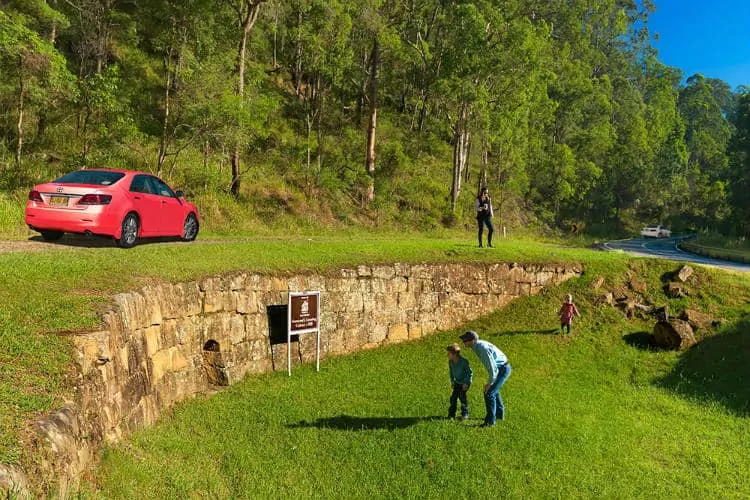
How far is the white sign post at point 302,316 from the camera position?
381 inches

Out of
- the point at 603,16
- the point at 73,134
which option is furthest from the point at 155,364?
the point at 603,16

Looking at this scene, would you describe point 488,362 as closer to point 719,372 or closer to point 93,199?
point 719,372

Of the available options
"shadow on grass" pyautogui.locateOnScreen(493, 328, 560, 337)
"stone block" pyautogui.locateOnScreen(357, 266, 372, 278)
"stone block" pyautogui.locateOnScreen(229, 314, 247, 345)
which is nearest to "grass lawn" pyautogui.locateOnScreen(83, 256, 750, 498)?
"shadow on grass" pyautogui.locateOnScreen(493, 328, 560, 337)

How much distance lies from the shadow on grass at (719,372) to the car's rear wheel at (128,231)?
1251cm

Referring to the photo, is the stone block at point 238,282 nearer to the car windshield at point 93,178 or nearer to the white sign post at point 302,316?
the white sign post at point 302,316

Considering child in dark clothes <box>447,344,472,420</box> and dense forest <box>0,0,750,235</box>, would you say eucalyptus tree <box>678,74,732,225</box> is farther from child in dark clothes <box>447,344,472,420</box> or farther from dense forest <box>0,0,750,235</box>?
child in dark clothes <box>447,344,472,420</box>

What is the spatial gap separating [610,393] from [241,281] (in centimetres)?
857

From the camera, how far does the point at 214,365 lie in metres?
8.87

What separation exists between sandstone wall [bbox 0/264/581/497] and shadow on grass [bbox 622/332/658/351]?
2.90m

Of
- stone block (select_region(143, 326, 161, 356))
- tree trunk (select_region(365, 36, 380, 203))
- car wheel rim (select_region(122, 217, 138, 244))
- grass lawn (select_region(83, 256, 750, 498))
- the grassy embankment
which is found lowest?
grass lawn (select_region(83, 256, 750, 498))

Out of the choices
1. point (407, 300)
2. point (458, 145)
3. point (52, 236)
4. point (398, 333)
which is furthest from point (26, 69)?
point (458, 145)

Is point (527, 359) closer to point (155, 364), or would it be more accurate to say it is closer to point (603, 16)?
point (155, 364)

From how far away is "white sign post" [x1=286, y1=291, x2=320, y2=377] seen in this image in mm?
9680

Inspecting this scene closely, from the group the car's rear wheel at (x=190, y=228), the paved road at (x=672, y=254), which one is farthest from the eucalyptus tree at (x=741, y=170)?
the car's rear wheel at (x=190, y=228)
